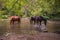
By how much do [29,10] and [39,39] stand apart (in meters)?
38.1

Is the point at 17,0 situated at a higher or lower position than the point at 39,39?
higher

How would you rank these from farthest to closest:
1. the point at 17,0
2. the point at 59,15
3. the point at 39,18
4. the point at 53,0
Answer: the point at 59,15
the point at 53,0
the point at 39,18
the point at 17,0

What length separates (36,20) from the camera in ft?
78.8

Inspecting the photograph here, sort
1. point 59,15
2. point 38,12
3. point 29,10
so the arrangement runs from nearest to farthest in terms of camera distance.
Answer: point 38,12, point 59,15, point 29,10

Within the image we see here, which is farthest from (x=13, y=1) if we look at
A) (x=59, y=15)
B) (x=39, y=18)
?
(x=59, y=15)

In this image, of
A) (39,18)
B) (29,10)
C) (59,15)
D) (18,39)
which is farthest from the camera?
(29,10)

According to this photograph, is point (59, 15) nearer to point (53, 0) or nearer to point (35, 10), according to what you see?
point (35, 10)

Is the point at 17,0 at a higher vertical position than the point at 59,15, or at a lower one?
higher

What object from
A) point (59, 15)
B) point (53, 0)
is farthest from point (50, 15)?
point (53, 0)

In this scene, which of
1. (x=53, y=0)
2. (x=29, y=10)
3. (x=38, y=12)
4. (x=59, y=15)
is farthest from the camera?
(x=29, y=10)

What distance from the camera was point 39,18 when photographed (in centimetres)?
2325

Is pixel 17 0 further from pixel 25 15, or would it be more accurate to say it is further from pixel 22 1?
pixel 25 15

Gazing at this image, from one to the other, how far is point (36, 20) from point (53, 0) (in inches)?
213

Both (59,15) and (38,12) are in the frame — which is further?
(59,15)
